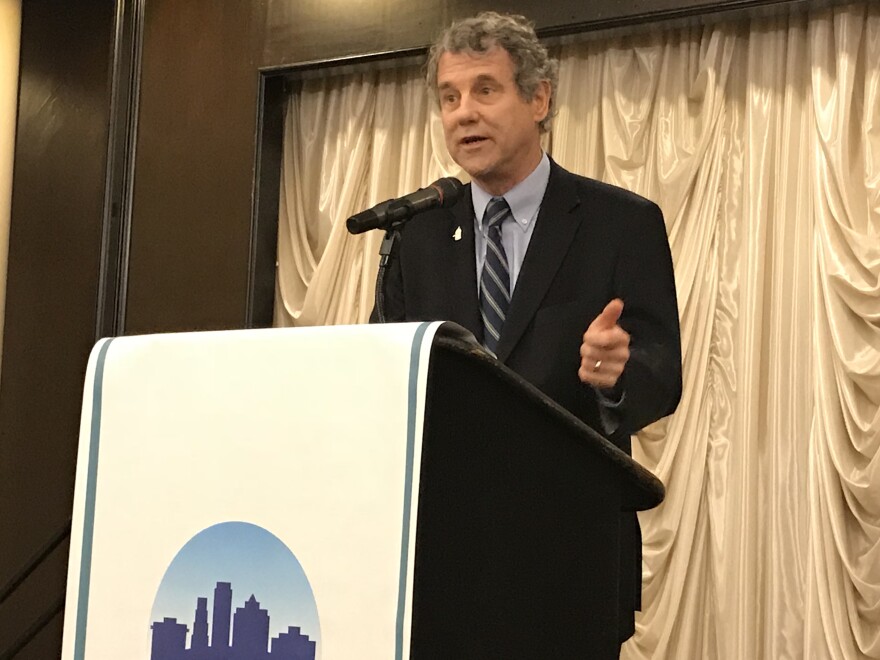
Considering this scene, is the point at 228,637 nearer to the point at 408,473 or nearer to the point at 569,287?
the point at 408,473

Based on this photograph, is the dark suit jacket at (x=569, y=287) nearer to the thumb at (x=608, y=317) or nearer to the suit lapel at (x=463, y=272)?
the suit lapel at (x=463, y=272)

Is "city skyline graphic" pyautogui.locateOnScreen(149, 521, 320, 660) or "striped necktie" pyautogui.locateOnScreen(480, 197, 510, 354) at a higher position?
"striped necktie" pyautogui.locateOnScreen(480, 197, 510, 354)

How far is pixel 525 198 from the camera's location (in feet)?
7.09

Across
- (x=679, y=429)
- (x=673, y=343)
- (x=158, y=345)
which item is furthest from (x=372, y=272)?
(x=158, y=345)

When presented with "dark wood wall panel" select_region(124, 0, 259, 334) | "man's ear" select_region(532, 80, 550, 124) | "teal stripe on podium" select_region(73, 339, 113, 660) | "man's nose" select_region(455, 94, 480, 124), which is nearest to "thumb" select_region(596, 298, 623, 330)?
"teal stripe on podium" select_region(73, 339, 113, 660)

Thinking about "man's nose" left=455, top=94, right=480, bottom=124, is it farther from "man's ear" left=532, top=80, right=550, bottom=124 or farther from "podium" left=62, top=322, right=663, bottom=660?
"podium" left=62, top=322, right=663, bottom=660

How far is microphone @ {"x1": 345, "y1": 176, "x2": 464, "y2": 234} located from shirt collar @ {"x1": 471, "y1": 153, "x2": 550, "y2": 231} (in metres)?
0.30

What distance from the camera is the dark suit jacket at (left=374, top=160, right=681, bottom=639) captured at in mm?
1925

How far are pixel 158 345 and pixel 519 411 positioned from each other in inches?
18.3

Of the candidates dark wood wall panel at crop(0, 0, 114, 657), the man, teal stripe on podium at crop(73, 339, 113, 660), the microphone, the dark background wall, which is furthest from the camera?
dark wood wall panel at crop(0, 0, 114, 657)

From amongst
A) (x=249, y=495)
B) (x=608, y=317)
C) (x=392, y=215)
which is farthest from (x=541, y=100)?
(x=249, y=495)

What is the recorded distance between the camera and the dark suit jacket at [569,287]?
192cm

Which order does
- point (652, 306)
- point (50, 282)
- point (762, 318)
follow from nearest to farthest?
point (652, 306)
point (762, 318)
point (50, 282)

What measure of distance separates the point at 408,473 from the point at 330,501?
0.38ft
